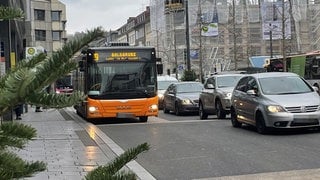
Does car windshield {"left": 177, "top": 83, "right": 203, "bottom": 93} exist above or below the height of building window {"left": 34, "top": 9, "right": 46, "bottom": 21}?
below

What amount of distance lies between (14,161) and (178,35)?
239 feet

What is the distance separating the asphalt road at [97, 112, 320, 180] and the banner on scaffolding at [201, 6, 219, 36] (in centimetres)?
3798

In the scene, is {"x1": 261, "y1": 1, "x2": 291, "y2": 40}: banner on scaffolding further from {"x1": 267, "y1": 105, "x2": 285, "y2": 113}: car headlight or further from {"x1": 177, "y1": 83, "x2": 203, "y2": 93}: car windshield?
{"x1": 267, "y1": 105, "x2": 285, "y2": 113}: car headlight

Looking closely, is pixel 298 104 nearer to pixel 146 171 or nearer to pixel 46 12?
pixel 146 171

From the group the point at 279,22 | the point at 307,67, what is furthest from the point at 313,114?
the point at 279,22

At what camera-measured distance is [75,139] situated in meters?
13.9

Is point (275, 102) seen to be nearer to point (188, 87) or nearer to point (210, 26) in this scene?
point (188, 87)

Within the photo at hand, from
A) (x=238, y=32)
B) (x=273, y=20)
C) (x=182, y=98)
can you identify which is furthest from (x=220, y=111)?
(x=238, y=32)

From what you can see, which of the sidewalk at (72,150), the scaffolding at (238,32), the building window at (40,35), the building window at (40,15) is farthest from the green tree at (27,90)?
the building window at (40,15)

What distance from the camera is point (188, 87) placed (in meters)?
25.2

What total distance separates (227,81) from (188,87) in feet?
14.5

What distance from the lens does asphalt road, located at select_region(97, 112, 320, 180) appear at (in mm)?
8828

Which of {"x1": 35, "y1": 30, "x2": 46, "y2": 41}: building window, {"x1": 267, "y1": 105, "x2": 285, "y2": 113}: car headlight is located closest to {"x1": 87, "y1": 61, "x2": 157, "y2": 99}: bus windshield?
{"x1": 267, "y1": 105, "x2": 285, "y2": 113}: car headlight

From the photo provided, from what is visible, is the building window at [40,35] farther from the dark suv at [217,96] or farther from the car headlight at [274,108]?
the car headlight at [274,108]
